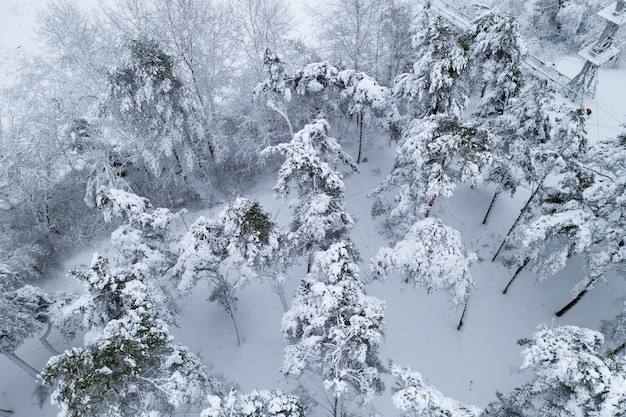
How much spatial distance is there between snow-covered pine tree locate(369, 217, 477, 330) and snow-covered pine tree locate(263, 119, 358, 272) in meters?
2.29

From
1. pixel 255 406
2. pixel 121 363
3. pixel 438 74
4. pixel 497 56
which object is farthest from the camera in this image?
pixel 497 56

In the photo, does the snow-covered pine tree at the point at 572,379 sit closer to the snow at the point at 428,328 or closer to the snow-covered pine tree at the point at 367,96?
the snow at the point at 428,328

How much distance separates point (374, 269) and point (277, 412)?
23.2 ft

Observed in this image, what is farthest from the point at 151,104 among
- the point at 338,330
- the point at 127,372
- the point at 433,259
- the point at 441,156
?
the point at 433,259

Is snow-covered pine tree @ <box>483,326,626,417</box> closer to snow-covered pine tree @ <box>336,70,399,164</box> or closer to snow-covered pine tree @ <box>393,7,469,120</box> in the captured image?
snow-covered pine tree @ <box>393,7,469,120</box>

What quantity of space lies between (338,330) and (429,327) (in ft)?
34.7

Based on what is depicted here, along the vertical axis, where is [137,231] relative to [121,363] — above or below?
below

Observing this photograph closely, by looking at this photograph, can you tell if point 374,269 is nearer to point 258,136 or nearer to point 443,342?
point 443,342

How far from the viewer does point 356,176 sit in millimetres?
26406

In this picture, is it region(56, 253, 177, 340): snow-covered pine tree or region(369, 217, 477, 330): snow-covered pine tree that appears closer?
region(56, 253, 177, 340): snow-covered pine tree

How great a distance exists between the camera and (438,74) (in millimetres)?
15523

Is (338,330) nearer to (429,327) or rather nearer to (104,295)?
(104,295)

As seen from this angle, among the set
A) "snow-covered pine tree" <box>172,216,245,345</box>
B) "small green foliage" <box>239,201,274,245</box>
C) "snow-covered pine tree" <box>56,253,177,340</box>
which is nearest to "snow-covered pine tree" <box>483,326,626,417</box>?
"small green foliage" <box>239,201,274,245</box>

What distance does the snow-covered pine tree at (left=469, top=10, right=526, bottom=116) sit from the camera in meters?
18.3
